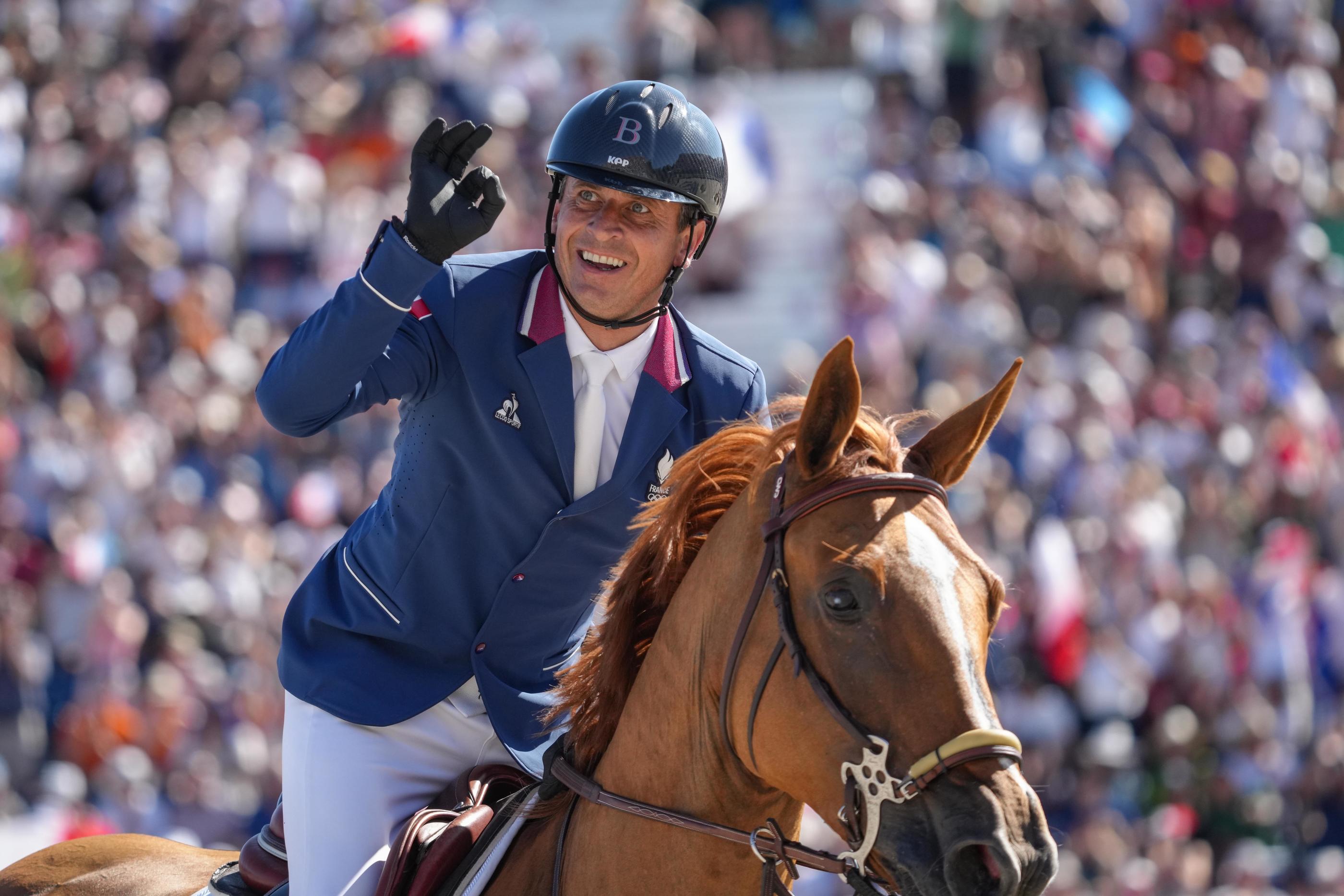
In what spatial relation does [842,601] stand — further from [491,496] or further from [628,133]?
[628,133]

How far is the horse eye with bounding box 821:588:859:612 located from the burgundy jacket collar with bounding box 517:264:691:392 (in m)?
0.83

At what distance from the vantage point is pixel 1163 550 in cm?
1091

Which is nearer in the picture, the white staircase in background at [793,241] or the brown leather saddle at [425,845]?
the brown leather saddle at [425,845]

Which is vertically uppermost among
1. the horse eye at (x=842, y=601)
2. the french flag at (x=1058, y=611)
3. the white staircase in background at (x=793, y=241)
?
the horse eye at (x=842, y=601)

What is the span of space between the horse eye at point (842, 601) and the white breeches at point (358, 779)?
992 millimetres

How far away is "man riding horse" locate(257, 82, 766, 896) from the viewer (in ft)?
10.9

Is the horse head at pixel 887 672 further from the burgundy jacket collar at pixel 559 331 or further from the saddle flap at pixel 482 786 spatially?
the saddle flap at pixel 482 786

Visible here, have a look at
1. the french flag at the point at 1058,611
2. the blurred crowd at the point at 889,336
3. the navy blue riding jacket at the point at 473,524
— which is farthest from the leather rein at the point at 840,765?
the french flag at the point at 1058,611

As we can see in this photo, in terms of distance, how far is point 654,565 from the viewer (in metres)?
3.19

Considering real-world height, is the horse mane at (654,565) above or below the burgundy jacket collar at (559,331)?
below

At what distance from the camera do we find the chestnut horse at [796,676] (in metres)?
2.60

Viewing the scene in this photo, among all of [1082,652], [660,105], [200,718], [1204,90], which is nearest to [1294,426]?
[1082,652]

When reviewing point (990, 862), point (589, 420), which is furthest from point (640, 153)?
point (990, 862)

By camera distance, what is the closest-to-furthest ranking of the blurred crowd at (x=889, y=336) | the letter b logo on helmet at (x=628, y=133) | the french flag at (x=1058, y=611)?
the letter b logo on helmet at (x=628, y=133) < the blurred crowd at (x=889, y=336) < the french flag at (x=1058, y=611)
